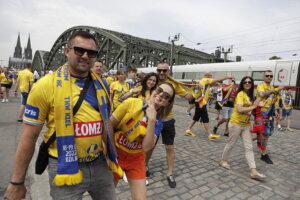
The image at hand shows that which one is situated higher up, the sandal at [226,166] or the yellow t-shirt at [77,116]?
the yellow t-shirt at [77,116]

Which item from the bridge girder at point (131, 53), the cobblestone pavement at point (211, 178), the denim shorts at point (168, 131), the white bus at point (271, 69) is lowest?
the cobblestone pavement at point (211, 178)

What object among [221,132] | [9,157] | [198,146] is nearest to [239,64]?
[221,132]

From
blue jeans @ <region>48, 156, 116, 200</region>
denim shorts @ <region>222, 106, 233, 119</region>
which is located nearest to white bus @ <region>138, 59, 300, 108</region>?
denim shorts @ <region>222, 106, 233, 119</region>

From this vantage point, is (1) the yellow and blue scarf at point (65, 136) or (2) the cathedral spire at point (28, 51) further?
(2) the cathedral spire at point (28, 51)

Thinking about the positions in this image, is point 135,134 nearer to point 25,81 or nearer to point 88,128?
point 88,128

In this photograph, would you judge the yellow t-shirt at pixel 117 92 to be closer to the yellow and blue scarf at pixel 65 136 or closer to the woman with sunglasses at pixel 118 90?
the woman with sunglasses at pixel 118 90

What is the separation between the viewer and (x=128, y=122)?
200 centimetres

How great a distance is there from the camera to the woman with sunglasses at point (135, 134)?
197 cm

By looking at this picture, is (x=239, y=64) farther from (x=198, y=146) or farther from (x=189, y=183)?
(x=189, y=183)

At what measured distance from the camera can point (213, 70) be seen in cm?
2042

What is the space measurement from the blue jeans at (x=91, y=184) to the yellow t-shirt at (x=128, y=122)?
1.21ft

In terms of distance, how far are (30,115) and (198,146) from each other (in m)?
4.71

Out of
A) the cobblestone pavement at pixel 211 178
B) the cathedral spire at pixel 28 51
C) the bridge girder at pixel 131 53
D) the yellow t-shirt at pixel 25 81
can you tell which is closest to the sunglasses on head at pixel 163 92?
the cobblestone pavement at pixel 211 178

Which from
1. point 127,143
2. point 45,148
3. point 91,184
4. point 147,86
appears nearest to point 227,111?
point 147,86
